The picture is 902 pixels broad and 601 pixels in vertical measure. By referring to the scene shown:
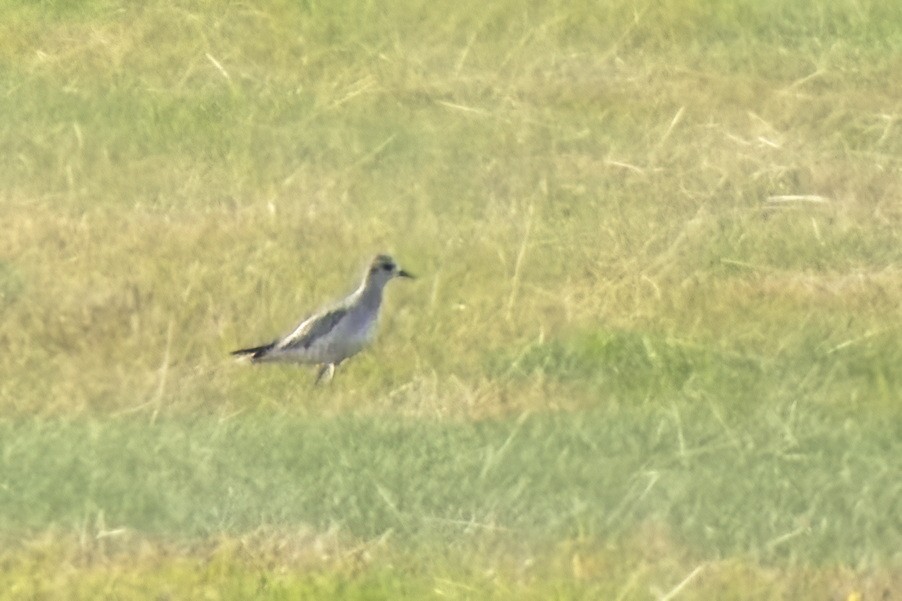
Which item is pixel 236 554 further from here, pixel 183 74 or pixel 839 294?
pixel 183 74

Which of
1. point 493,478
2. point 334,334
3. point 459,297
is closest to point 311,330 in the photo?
point 334,334

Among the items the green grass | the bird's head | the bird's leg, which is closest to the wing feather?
the bird's leg

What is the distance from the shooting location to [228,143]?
630 inches

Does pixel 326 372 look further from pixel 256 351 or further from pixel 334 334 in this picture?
pixel 256 351

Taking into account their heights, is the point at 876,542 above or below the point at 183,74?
below

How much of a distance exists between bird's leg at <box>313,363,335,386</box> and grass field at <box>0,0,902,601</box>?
108 millimetres

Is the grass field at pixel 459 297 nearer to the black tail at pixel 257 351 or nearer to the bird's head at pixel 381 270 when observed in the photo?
the black tail at pixel 257 351

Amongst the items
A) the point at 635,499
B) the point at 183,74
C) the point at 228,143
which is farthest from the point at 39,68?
the point at 635,499

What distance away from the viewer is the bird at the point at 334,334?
12836mm

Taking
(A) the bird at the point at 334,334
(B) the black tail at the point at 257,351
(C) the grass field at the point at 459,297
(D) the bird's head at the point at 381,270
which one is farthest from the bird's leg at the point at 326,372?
(D) the bird's head at the point at 381,270

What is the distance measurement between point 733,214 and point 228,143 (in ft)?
15.1

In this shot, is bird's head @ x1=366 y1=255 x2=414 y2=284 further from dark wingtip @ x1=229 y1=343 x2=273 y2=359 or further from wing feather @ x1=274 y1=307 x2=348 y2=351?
dark wingtip @ x1=229 y1=343 x2=273 y2=359

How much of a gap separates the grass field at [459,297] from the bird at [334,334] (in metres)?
0.15

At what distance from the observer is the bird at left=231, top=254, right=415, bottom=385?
505 inches
